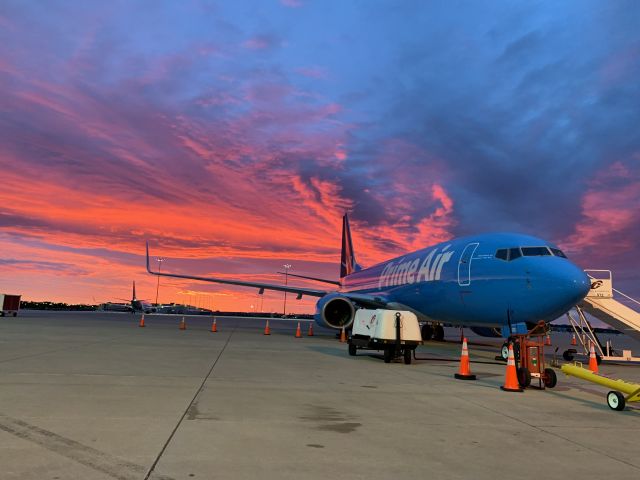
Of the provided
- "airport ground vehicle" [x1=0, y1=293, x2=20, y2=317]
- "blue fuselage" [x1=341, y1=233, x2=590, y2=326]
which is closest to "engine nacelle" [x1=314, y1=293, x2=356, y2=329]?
"blue fuselage" [x1=341, y1=233, x2=590, y2=326]

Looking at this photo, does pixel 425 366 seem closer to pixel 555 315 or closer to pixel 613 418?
pixel 555 315

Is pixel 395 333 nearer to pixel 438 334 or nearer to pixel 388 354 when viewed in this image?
pixel 388 354

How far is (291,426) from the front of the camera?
19.0ft

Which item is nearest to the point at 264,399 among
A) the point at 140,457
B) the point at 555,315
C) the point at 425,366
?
the point at 140,457

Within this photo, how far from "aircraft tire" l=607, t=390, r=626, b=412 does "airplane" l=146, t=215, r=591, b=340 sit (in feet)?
15.5

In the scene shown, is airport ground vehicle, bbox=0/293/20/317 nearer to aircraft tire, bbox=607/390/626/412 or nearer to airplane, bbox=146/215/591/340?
airplane, bbox=146/215/591/340

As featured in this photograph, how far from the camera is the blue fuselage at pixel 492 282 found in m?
13.0

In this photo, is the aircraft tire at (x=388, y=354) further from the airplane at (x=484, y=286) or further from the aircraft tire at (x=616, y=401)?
the aircraft tire at (x=616, y=401)

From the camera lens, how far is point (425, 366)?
43.8 ft

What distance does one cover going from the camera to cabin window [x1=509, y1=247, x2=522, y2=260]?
14297 mm

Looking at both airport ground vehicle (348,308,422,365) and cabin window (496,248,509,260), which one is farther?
cabin window (496,248,509,260)

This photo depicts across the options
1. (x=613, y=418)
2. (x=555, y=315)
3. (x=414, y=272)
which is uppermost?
(x=414, y=272)

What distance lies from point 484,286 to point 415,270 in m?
5.46

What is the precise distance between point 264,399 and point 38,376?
442 cm
